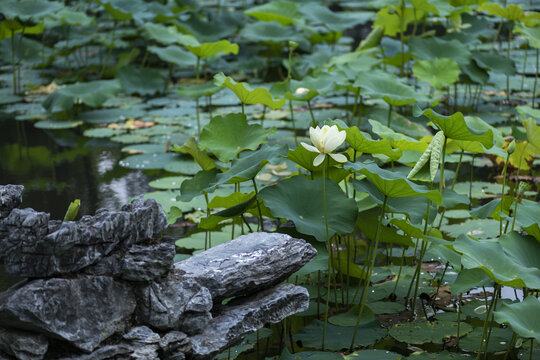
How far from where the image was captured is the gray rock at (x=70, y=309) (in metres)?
1.36

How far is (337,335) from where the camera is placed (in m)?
1.92

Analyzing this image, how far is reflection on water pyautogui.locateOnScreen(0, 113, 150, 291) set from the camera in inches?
121

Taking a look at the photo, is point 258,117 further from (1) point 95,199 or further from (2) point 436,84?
(1) point 95,199

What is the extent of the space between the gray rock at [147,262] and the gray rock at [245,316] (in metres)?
0.19

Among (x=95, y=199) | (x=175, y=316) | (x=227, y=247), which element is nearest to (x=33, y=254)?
(x=175, y=316)

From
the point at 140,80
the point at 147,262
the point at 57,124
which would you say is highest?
the point at 147,262

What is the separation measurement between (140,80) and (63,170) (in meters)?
1.63

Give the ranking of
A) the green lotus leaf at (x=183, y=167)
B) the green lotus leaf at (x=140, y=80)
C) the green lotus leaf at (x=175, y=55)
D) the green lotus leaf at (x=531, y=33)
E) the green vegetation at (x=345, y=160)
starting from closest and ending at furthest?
the green vegetation at (x=345, y=160)
the green lotus leaf at (x=183, y=167)
the green lotus leaf at (x=531, y=33)
the green lotus leaf at (x=175, y=55)
the green lotus leaf at (x=140, y=80)

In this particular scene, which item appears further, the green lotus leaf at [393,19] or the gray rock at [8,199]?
the green lotus leaf at [393,19]

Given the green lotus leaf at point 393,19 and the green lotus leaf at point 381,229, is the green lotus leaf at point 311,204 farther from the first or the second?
the green lotus leaf at point 393,19

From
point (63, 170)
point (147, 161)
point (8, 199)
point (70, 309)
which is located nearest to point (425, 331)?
point (70, 309)

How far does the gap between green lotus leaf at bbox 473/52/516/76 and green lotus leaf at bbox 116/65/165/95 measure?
2.27 metres

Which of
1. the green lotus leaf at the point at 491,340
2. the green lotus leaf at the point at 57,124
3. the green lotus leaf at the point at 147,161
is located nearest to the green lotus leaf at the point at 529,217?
the green lotus leaf at the point at 491,340

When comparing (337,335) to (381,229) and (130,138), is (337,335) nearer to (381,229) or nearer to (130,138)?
(381,229)
